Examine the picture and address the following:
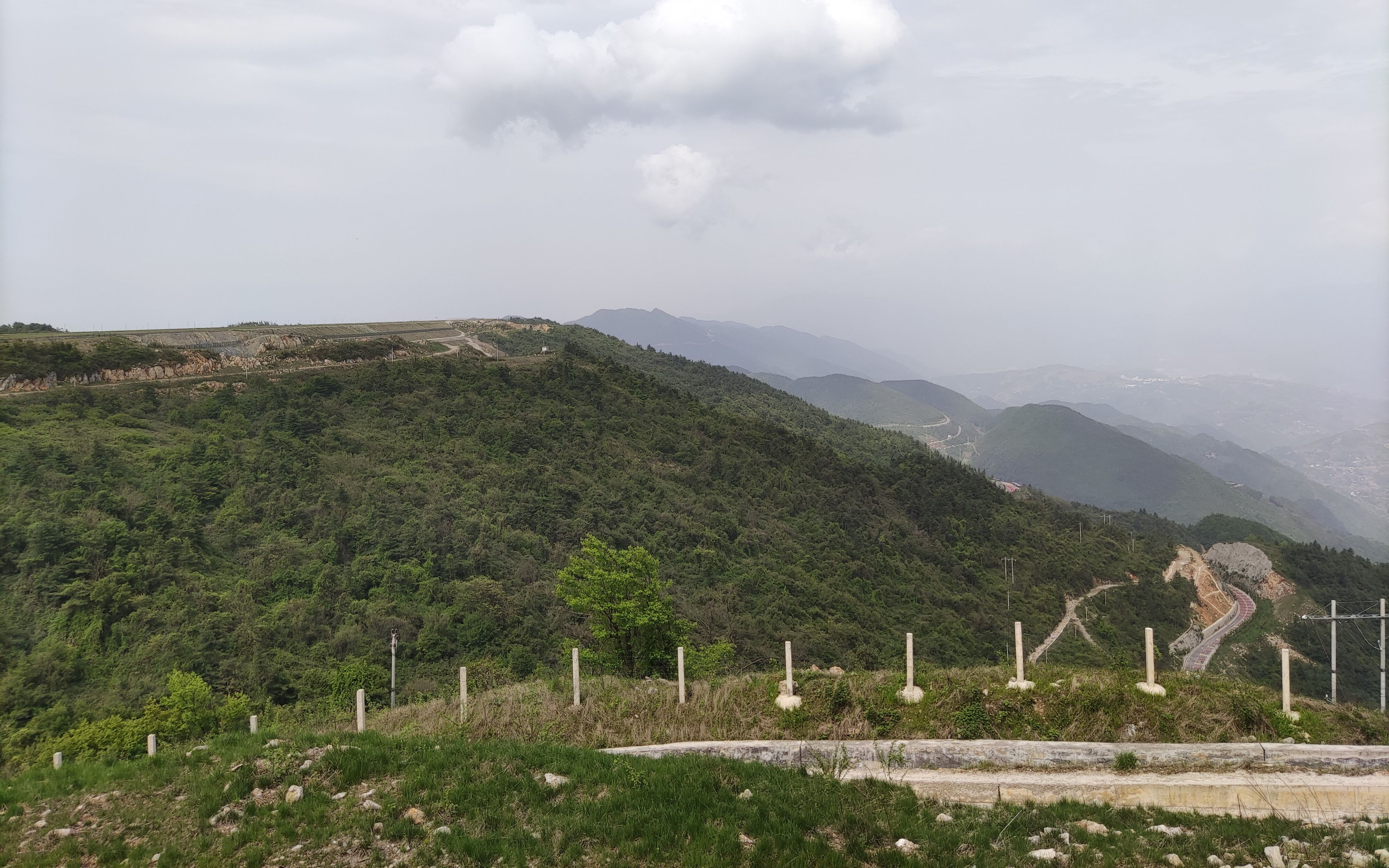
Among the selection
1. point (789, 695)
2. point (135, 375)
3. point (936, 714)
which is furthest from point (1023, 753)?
point (135, 375)

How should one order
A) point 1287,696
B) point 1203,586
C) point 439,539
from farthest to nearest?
point 1203,586 → point 439,539 → point 1287,696

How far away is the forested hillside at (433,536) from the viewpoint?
82.6 feet

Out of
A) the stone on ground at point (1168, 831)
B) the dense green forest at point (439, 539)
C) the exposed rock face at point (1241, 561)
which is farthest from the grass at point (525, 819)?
the exposed rock face at point (1241, 561)

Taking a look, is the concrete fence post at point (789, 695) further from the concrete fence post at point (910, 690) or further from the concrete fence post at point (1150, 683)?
the concrete fence post at point (1150, 683)

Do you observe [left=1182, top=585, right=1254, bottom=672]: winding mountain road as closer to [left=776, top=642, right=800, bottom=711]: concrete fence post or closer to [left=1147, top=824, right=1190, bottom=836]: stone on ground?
[left=776, top=642, right=800, bottom=711]: concrete fence post

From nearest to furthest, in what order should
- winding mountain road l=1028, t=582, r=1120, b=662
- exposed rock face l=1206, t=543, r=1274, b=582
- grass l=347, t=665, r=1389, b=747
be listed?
grass l=347, t=665, r=1389, b=747 < winding mountain road l=1028, t=582, r=1120, b=662 < exposed rock face l=1206, t=543, r=1274, b=582

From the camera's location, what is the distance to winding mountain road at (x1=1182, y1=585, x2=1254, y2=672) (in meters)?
59.5

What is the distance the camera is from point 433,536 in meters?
36.4

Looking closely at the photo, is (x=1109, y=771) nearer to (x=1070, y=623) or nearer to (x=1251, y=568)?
(x=1070, y=623)

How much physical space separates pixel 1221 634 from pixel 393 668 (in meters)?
79.3

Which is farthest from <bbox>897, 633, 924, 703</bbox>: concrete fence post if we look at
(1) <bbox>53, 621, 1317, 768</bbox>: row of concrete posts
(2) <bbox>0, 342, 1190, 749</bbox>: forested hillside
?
(2) <bbox>0, 342, 1190, 749</bbox>: forested hillside

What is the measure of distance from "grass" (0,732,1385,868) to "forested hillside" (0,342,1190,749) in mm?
18036

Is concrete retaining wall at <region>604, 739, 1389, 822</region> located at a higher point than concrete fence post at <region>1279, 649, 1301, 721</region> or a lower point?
lower

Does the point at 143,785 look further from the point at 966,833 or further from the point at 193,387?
the point at 193,387
